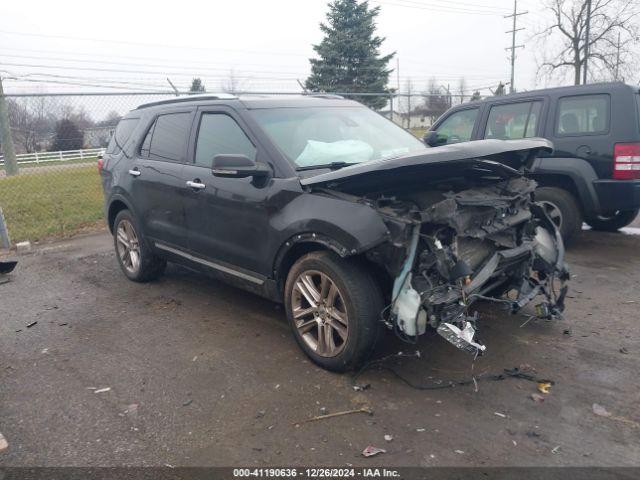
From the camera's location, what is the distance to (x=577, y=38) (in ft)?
86.2

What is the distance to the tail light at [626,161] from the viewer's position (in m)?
5.65

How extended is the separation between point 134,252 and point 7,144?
6.37 meters

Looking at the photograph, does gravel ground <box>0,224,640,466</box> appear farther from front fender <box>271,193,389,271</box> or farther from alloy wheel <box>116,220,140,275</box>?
front fender <box>271,193,389,271</box>

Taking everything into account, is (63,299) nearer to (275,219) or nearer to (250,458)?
(275,219)

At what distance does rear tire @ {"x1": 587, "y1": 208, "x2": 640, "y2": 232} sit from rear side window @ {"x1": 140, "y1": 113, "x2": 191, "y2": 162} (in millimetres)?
5585

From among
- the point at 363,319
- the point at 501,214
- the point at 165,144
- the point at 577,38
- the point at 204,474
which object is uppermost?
the point at 577,38

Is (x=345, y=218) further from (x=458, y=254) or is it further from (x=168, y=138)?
(x=168, y=138)

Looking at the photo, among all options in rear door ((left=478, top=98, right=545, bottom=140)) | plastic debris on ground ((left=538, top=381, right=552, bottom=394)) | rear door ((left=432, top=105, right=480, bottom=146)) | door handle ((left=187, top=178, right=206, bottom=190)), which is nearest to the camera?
plastic debris on ground ((left=538, top=381, right=552, bottom=394))

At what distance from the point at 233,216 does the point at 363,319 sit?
1.46 metres

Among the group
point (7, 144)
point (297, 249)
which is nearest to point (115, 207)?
point (297, 249)

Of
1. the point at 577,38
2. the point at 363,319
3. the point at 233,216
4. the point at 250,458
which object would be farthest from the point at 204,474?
the point at 577,38

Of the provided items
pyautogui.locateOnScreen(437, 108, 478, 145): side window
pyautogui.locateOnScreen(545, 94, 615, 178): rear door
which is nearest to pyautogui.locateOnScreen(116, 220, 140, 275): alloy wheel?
pyautogui.locateOnScreen(437, 108, 478, 145): side window

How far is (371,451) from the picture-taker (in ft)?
9.11

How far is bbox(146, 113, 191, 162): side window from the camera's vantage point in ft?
16.0
